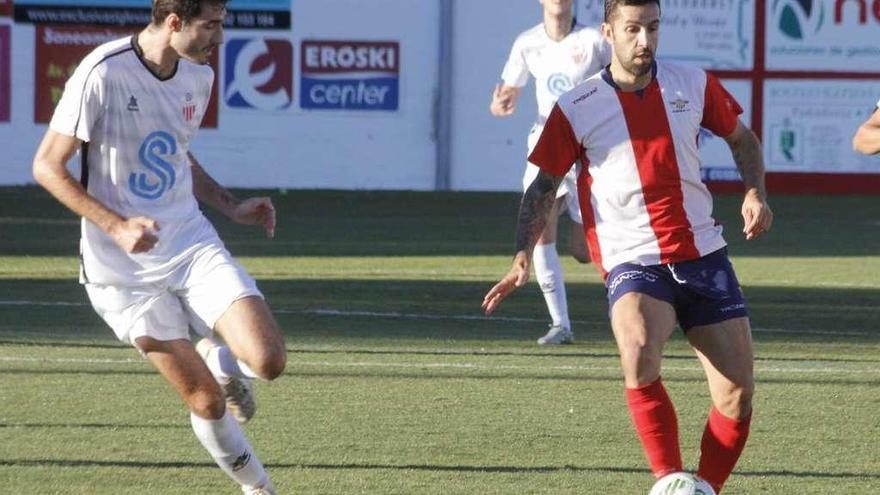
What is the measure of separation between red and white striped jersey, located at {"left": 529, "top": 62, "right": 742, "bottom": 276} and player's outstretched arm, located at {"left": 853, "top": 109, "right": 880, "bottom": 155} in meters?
0.57

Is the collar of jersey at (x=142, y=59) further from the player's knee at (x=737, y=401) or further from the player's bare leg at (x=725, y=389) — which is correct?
the player's knee at (x=737, y=401)

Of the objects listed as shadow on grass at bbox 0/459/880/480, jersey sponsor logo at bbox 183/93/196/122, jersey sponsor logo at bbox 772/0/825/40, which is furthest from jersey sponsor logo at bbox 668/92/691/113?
jersey sponsor logo at bbox 772/0/825/40

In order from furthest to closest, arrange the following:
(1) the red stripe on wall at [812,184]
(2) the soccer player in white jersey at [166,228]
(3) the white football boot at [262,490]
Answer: (1) the red stripe on wall at [812,184]
(3) the white football boot at [262,490]
(2) the soccer player in white jersey at [166,228]

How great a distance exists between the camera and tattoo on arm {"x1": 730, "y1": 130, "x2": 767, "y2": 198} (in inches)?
257

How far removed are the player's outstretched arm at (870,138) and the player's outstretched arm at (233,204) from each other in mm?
2058

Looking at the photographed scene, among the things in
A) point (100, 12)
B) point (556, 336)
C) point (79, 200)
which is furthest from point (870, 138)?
point (100, 12)

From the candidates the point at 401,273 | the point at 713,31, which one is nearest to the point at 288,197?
the point at 713,31

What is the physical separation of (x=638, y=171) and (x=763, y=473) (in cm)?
153

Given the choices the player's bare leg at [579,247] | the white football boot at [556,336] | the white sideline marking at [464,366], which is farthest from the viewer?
the player's bare leg at [579,247]

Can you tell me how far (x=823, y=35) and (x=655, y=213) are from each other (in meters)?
17.9

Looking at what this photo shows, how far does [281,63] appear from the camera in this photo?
22984 mm

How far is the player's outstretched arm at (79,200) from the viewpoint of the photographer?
5875 millimetres

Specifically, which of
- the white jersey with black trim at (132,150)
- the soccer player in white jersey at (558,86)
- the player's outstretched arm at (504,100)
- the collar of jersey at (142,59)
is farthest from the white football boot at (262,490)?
the player's outstretched arm at (504,100)

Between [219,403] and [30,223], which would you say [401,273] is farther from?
[219,403]
